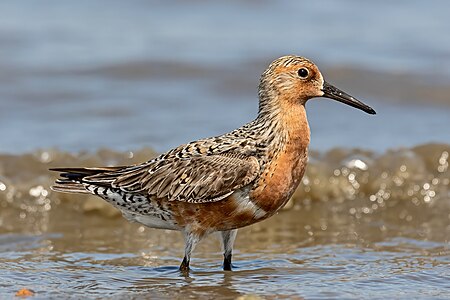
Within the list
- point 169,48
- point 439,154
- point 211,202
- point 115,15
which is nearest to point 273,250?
point 211,202

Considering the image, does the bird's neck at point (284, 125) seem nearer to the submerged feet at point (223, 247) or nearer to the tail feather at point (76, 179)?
the submerged feet at point (223, 247)

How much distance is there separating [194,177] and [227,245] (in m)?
0.88

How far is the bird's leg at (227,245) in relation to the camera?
31.7ft

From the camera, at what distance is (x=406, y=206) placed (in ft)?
40.7

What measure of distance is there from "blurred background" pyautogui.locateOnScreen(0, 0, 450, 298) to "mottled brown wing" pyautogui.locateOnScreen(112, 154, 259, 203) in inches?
32.1

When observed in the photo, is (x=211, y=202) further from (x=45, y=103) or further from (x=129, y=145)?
(x=45, y=103)

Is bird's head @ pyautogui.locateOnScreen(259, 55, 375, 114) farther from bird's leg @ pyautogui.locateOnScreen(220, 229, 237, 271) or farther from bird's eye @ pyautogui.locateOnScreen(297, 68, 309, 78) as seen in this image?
bird's leg @ pyautogui.locateOnScreen(220, 229, 237, 271)

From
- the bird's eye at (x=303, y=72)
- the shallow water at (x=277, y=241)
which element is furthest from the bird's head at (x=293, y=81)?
the shallow water at (x=277, y=241)

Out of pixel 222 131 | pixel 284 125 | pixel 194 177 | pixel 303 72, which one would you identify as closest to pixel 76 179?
pixel 194 177

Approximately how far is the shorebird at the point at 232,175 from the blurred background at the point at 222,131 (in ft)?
1.91

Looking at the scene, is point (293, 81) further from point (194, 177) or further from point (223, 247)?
point (223, 247)

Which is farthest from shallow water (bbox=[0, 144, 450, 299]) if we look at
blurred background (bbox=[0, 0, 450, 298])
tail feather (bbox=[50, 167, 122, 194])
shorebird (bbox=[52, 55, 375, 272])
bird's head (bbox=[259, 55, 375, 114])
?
bird's head (bbox=[259, 55, 375, 114])

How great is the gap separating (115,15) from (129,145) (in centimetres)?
655

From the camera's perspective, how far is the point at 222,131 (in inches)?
566
